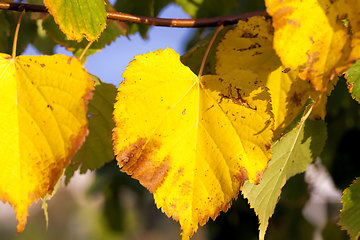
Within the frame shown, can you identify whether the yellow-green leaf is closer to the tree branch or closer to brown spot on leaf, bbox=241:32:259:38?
the tree branch

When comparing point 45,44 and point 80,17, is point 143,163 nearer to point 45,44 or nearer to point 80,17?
point 80,17

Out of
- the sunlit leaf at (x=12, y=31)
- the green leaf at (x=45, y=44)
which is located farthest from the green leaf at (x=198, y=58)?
the green leaf at (x=45, y=44)

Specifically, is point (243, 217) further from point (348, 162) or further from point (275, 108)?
point (275, 108)

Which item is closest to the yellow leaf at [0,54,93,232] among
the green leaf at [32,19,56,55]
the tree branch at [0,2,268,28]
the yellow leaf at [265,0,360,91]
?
the tree branch at [0,2,268,28]

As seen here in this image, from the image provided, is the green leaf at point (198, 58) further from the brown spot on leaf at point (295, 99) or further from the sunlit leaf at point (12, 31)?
the sunlit leaf at point (12, 31)

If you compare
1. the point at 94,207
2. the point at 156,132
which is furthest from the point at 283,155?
the point at 94,207
